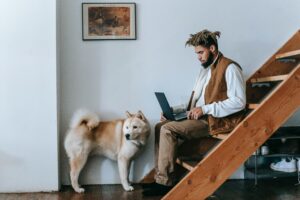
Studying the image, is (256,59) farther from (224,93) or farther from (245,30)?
(224,93)

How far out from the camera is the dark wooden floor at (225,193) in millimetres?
3235

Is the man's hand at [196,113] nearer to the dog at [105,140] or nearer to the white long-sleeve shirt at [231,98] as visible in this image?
the white long-sleeve shirt at [231,98]

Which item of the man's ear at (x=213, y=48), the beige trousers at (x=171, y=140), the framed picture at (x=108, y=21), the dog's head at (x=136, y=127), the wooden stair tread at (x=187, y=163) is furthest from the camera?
the framed picture at (x=108, y=21)

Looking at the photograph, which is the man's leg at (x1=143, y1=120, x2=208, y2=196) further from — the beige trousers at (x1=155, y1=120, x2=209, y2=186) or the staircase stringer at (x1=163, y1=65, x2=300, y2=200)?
the staircase stringer at (x1=163, y1=65, x2=300, y2=200)

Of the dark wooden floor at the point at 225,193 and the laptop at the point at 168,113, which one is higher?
the laptop at the point at 168,113

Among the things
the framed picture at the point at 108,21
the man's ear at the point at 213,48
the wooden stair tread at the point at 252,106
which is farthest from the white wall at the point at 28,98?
the wooden stair tread at the point at 252,106

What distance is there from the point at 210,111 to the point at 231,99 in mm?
174

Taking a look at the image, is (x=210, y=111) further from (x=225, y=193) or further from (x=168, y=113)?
(x=225, y=193)

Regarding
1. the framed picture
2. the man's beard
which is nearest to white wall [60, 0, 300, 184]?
the framed picture

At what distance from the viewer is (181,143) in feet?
10.7

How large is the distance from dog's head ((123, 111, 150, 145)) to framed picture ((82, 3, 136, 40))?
75cm

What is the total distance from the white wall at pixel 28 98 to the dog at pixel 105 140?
0.16 meters

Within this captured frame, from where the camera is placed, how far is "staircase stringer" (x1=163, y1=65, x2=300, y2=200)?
2635mm

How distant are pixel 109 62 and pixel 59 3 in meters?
0.68
